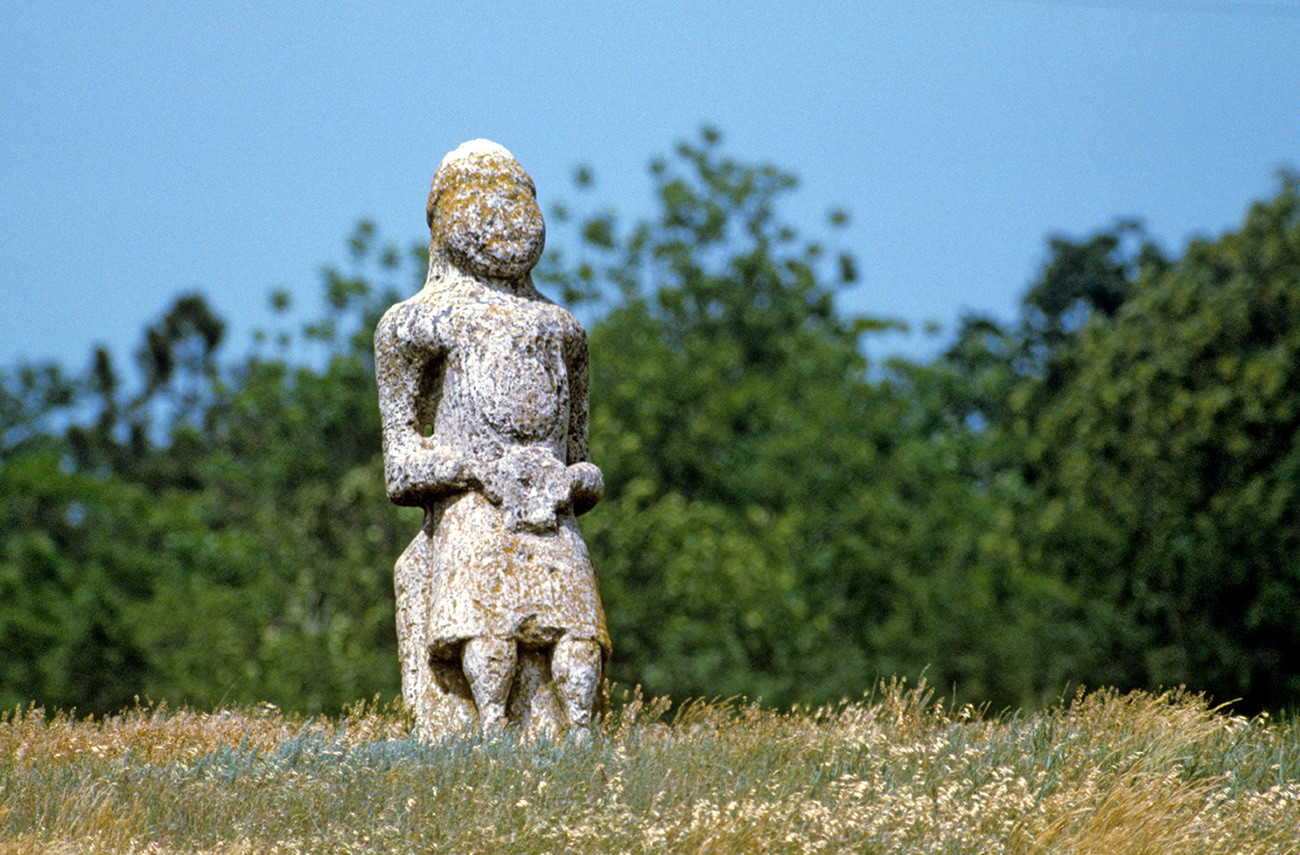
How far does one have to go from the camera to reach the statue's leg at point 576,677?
25.0 ft

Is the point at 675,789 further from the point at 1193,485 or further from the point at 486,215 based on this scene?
the point at 1193,485

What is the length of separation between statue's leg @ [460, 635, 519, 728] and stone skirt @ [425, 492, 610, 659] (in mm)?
49

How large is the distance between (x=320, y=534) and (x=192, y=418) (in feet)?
58.8

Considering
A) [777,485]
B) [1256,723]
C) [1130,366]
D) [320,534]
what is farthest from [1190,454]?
[1256,723]

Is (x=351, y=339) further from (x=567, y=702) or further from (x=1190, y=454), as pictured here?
(x=567, y=702)

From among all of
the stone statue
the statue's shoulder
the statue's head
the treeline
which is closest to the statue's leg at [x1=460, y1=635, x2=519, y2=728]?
the stone statue

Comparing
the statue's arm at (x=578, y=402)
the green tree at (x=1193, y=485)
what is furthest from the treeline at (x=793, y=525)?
the statue's arm at (x=578, y=402)

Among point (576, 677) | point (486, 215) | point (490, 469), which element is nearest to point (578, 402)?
point (490, 469)

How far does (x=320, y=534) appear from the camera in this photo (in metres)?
24.5

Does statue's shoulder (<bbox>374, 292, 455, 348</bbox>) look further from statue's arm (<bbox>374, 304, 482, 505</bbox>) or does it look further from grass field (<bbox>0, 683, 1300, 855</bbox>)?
grass field (<bbox>0, 683, 1300, 855</bbox>)

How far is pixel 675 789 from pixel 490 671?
127 cm

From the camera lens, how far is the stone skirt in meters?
7.63

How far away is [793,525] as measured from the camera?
82.6 ft

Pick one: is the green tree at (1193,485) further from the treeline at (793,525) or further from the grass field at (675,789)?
the grass field at (675,789)
